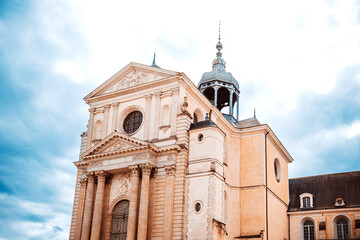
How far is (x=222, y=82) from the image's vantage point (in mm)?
38750

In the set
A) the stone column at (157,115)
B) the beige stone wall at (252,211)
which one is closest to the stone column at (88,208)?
the stone column at (157,115)

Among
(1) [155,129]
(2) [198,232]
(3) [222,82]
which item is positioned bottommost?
(2) [198,232]

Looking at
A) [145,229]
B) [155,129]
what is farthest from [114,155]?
[145,229]

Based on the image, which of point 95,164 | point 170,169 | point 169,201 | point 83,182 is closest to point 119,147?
point 95,164

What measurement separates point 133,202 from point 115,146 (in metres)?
4.28

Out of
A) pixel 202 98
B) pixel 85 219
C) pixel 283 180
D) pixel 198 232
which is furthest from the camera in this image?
pixel 283 180

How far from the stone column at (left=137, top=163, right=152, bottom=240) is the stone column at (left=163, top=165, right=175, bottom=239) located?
1.17 metres

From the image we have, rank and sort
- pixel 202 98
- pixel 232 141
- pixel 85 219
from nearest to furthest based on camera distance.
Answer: pixel 85 219
pixel 202 98
pixel 232 141

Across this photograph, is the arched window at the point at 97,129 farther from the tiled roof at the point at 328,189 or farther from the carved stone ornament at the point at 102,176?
the tiled roof at the point at 328,189

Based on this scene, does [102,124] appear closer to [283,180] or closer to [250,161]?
[250,161]

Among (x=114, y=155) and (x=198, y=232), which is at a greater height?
(x=114, y=155)

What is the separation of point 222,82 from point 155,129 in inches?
473

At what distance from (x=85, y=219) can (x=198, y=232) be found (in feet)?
25.4

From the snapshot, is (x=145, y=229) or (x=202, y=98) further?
(x=202, y=98)
